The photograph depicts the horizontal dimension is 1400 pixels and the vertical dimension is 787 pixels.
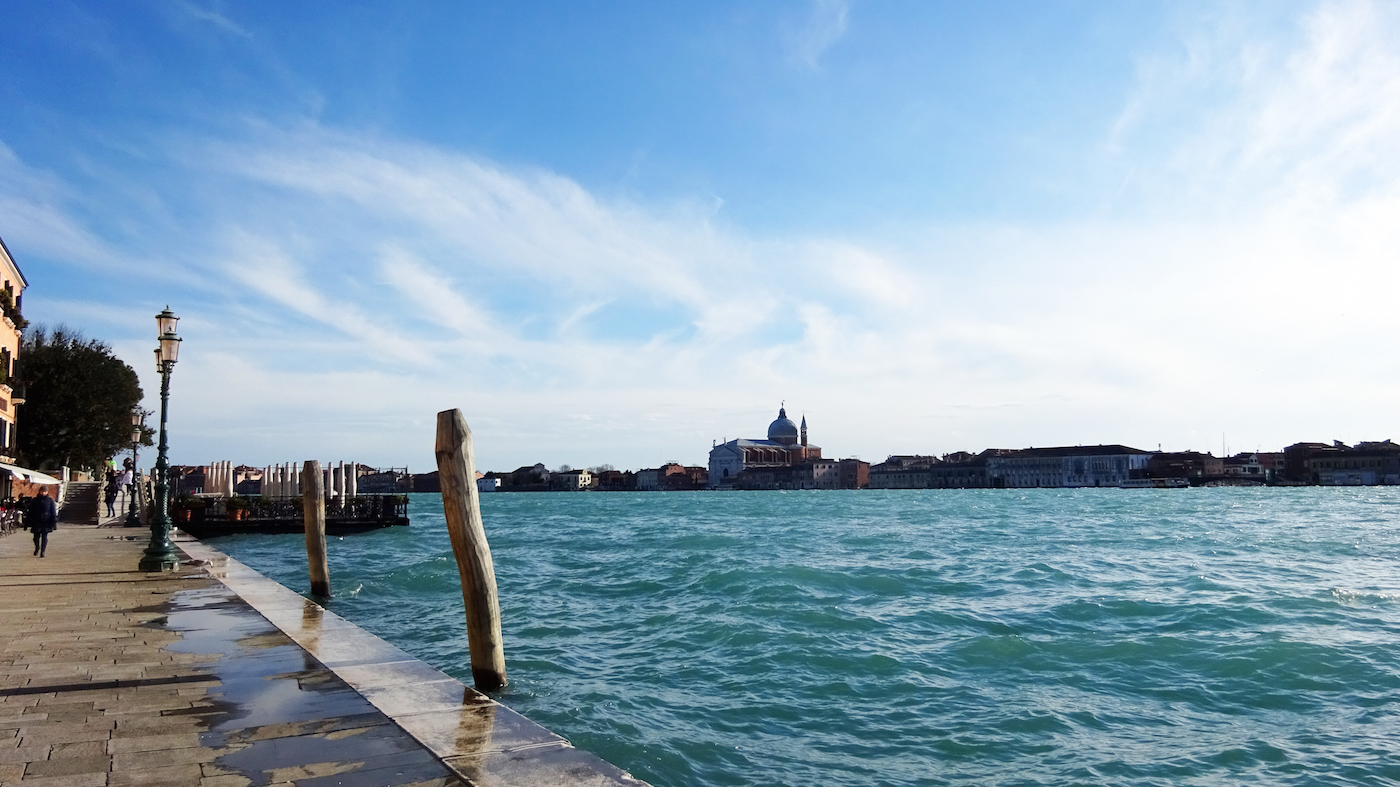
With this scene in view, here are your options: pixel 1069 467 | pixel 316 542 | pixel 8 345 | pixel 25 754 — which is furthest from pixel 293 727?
pixel 1069 467

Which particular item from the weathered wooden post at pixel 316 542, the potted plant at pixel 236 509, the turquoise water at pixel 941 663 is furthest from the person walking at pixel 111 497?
the weathered wooden post at pixel 316 542

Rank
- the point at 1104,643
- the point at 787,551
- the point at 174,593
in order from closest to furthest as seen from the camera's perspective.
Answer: the point at 174,593, the point at 1104,643, the point at 787,551

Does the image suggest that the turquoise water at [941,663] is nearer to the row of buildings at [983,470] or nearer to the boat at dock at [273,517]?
the boat at dock at [273,517]

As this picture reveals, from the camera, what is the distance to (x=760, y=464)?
6309 inches

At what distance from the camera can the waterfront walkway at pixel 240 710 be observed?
4.28 metres

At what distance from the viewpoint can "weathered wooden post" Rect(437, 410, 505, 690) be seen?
7594mm

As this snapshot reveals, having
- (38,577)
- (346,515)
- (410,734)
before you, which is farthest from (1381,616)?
(346,515)

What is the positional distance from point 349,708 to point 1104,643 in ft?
30.5

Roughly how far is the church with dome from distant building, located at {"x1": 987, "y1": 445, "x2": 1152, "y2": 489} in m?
26.7

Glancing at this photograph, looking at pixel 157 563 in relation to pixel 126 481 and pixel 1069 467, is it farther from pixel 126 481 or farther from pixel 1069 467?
pixel 1069 467

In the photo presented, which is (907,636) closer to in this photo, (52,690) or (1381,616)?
(1381,616)

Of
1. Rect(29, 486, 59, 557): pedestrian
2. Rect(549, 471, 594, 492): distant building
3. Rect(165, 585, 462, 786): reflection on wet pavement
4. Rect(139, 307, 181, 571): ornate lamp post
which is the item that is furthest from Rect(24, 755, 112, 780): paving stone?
Rect(549, 471, 594, 492): distant building

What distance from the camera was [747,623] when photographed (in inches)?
527

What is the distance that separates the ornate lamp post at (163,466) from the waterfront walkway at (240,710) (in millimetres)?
4055
